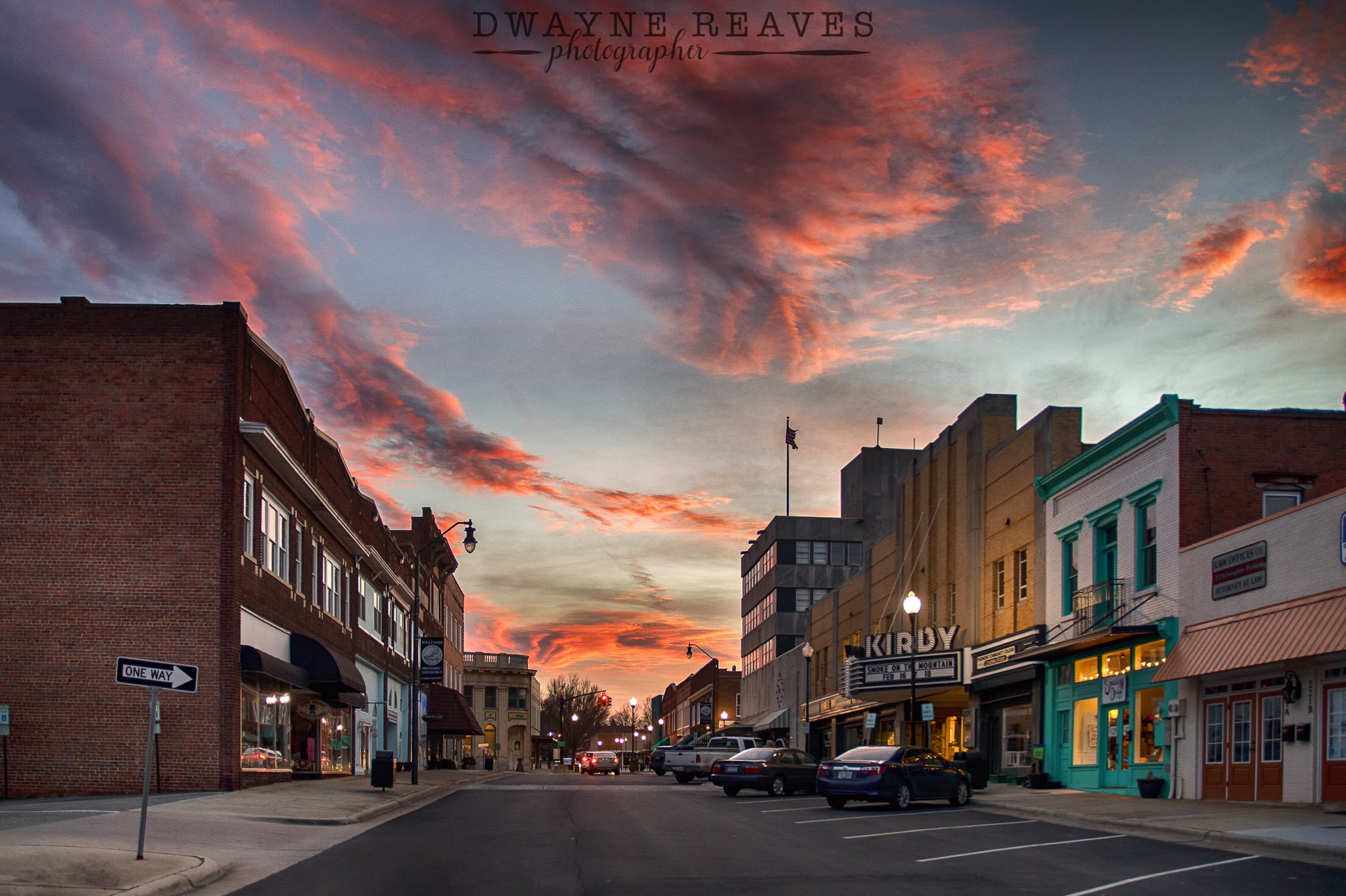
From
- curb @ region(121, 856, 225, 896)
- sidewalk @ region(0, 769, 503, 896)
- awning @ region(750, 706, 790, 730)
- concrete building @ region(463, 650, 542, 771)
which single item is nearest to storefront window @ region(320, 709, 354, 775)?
sidewalk @ region(0, 769, 503, 896)

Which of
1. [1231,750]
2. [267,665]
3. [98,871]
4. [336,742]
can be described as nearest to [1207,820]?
[1231,750]

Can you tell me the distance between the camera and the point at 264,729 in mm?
34625

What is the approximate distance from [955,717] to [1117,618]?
56.7ft

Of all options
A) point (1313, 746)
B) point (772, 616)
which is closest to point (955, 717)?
point (1313, 746)

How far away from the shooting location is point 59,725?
94.1 ft

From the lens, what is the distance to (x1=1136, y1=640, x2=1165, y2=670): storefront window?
100 feet

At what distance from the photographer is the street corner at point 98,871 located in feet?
42.6

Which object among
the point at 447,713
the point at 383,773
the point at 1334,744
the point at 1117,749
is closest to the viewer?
the point at 1334,744

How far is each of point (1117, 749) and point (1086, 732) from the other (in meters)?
2.25

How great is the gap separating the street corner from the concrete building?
4278 inches

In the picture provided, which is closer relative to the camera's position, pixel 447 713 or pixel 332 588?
pixel 332 588

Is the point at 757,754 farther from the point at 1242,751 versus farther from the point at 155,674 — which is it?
the point at 155,674

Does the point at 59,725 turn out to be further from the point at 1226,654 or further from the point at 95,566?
the point at 1226,654

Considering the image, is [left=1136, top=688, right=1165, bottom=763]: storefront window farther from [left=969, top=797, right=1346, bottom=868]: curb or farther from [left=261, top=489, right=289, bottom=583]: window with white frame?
[left=261, top=489, right=289, bottom=583]: window with white frame
